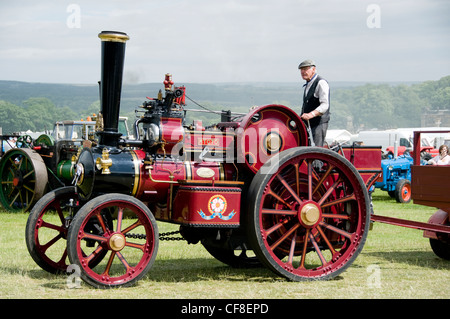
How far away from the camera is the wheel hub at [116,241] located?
17.0 ft

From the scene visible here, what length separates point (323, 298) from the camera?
498 centimetres

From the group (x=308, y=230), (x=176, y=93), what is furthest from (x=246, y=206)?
(x=176, y=93)

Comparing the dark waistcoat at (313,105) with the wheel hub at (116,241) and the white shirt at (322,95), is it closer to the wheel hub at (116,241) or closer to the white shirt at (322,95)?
the white shirt at (322,95)

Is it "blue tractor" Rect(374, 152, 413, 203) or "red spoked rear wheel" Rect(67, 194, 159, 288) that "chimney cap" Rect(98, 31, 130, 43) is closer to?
"red spoked rear wheel" Rect(67, 194, 159, 288)

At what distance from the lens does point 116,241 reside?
5.18 metres

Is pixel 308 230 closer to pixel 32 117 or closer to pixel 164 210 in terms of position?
pixel 164 210

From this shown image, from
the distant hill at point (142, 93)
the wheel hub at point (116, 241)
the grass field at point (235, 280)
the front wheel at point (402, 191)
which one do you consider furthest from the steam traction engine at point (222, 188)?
the distant hill at point (142, 93)

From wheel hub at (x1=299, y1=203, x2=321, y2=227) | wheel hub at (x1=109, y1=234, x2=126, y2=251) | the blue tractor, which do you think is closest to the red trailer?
wheel hub at (x1=299, y1=203, x2=321, y2=227)

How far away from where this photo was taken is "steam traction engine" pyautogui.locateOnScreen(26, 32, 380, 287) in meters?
5.48

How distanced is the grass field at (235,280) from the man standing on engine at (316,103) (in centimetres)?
135

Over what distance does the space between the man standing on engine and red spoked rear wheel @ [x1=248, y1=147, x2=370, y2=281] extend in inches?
11.4

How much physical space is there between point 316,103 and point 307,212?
3.72 ft

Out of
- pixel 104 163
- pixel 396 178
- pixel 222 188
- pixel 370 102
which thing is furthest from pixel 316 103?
pixel 370 102
